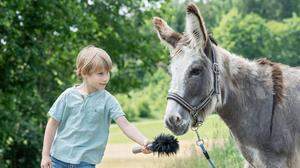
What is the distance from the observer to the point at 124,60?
67.7 feet

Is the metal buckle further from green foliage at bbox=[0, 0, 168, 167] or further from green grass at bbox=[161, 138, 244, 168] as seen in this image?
green foliage at bbox=[0, 0, 168, 167]

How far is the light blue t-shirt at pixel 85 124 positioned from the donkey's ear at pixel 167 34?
74cm

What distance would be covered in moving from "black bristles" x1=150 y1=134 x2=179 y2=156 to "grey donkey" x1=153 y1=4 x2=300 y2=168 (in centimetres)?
50

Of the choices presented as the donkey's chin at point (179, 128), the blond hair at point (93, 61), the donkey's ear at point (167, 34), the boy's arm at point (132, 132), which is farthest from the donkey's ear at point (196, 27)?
the boy's arm at point (132, 132)

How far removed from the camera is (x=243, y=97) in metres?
5.81

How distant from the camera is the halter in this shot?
541cm

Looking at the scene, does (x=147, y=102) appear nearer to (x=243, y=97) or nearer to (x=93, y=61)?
(x=243, y=97)

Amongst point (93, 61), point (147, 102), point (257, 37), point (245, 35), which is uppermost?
point (245, 35)

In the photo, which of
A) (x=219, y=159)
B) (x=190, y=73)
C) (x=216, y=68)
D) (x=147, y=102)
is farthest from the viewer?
(x=147, y=102)

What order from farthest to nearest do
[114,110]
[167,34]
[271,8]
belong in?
[271,8]
[167,34]
[114,110]

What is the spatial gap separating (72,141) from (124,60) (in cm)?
1538

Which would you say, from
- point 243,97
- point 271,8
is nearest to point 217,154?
point 243,97

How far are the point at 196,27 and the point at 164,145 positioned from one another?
1113mm

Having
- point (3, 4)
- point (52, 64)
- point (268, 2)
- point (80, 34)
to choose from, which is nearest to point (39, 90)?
point (52, 64)
